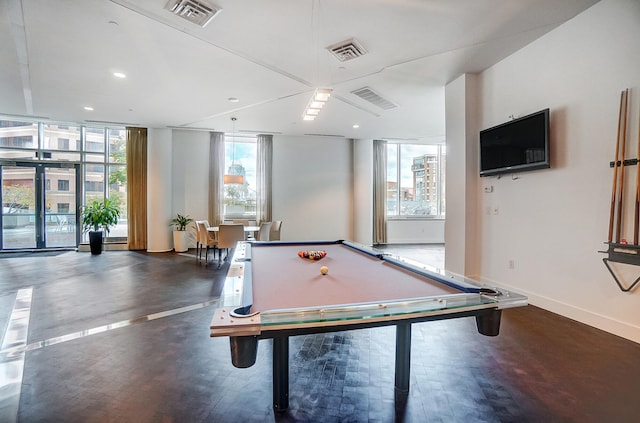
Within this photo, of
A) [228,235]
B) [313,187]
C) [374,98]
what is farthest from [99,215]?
[374,98]

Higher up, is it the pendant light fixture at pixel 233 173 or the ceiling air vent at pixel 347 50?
the ceiling air vent at pixel 347 50

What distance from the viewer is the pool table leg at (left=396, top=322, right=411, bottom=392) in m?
1.89

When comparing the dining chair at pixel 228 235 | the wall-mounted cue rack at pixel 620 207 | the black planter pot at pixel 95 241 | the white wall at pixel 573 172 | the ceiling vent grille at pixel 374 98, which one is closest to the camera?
the wall-mounted cue rack at pixel 620 207

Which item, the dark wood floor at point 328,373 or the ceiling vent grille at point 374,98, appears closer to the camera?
the dark wood floor at point 328,373

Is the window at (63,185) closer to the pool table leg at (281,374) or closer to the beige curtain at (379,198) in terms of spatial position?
the beige curtain at (379,198)

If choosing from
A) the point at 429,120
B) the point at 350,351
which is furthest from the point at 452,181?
the point at 350,351

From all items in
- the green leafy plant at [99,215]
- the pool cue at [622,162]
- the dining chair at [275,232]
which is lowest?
the dining chair at [275,232]

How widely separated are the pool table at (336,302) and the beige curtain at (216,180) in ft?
19.1

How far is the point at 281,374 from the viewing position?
1699 mm

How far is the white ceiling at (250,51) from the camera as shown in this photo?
2885 mm

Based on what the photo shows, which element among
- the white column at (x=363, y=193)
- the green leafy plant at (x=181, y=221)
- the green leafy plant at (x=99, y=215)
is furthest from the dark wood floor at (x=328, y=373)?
the white column at (x=363, y=193)

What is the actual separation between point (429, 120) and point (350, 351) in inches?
228

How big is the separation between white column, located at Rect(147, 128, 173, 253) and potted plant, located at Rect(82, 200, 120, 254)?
923mm

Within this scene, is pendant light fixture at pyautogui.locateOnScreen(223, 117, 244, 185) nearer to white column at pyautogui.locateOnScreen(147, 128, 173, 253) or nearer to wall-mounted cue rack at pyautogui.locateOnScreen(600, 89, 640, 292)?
white column at pyautogui.locateOnScreen(147, 128, 173, 253)
